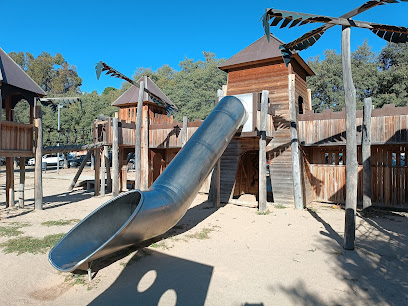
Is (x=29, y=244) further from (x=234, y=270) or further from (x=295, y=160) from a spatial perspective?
(x=295, y=160)

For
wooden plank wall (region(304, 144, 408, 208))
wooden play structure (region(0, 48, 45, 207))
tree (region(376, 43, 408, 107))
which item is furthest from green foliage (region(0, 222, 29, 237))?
tree (region(376, 43, 408, 107))

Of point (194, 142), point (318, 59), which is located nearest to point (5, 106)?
point (194, 142)

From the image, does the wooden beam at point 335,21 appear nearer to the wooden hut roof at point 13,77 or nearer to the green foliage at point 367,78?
the wooden hut roof at point 13,77

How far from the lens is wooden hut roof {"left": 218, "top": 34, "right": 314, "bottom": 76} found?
1371 cm

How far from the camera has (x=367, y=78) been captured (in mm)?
28375

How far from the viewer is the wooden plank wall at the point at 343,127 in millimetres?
11227

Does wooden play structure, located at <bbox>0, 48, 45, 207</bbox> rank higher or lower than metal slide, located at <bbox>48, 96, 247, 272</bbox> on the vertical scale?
higher

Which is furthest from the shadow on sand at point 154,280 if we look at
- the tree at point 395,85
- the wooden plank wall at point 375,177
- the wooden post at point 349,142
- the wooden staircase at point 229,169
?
the tree at point 395,85

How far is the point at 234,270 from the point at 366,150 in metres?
8.79

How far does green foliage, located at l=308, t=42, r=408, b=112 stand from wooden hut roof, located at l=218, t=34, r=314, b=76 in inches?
642

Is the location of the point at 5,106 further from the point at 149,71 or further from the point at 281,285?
the point at 149,71

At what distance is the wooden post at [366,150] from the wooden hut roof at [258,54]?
4.04 m

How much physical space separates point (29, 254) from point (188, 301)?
436 cm

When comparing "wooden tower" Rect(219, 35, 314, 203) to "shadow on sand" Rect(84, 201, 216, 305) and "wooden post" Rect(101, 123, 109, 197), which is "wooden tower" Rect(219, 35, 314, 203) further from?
"shadow on sand" Rect(84, 201, 216, 305)
